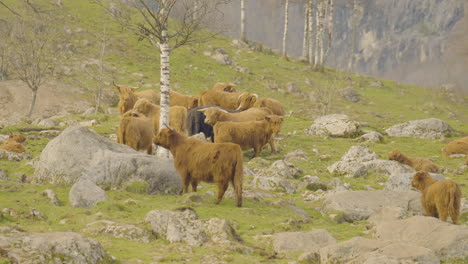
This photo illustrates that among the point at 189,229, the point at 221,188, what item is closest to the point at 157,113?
the point at 221,188

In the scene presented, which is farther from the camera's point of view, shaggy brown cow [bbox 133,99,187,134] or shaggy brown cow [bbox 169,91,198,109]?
shaggy brown cow [bbox 169,91,198,109]

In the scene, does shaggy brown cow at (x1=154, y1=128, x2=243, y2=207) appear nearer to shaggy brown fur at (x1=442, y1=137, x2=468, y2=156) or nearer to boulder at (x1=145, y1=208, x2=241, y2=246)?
boulder at (x1=145, y1=208, x2=241, y2=246)

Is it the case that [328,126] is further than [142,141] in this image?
Yes

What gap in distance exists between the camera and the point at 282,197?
1449cm

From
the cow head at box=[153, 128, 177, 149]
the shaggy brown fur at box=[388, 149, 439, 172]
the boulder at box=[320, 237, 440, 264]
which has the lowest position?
the shaggy brown fur at box=[388, 149, 439, 172]

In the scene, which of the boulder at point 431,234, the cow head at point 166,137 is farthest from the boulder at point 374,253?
the cow head at point 166,137

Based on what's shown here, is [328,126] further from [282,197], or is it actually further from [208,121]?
[282,197]

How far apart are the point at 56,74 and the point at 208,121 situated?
84.0 ft

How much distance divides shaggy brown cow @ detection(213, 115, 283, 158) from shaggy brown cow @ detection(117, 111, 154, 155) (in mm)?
3108

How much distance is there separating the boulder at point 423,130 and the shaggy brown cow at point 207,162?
59.4ft

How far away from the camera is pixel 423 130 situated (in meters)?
28.1

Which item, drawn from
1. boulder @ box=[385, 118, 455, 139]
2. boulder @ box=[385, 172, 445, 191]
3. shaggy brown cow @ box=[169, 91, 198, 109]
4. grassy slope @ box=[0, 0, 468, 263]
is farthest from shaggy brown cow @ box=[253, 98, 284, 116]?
boulder @ box=[385, 172, 445, 191]

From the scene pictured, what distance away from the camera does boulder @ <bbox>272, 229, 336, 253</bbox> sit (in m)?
8.90

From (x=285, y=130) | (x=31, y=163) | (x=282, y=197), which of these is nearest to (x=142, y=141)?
(x=31, y=163)
